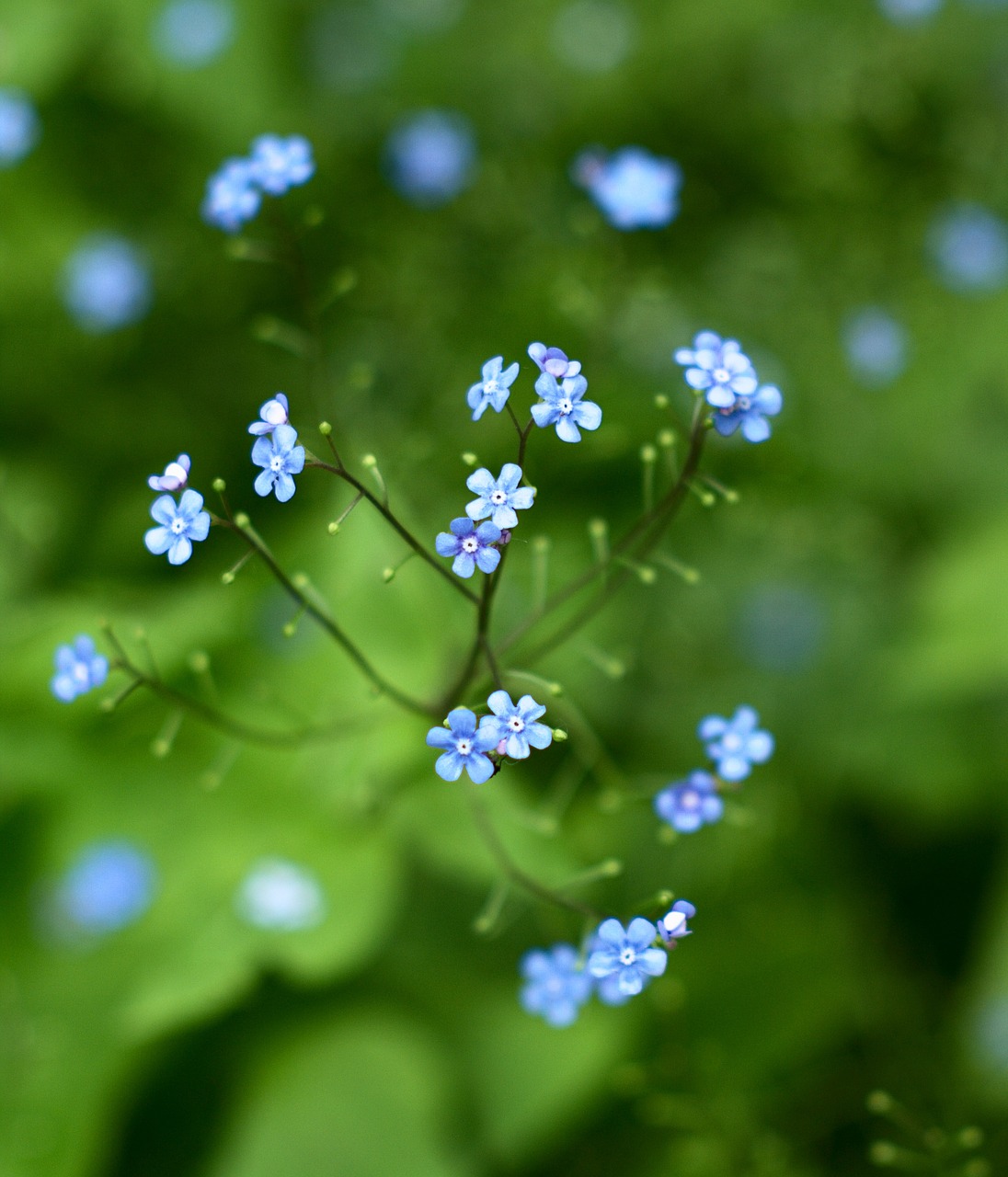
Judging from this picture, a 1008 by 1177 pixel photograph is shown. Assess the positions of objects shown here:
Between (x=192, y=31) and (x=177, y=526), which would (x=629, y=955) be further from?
(x=192, y=31)

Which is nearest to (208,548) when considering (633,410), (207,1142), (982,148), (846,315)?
(633,410)

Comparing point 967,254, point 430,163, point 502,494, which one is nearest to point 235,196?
point 502,494

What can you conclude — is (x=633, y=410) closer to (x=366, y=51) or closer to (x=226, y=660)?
(x=226, y=660)

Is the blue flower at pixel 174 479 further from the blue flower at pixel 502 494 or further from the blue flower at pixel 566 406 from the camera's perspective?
the blue flower at pixel 566 406

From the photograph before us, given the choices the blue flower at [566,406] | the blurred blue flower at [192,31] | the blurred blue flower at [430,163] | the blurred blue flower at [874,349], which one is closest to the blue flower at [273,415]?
the blue flower at [566,406]

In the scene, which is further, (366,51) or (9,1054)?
(366,51)

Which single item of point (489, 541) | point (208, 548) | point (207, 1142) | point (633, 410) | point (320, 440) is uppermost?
point (489, 541)

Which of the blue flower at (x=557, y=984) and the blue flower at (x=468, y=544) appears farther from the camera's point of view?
the blue flower at (x=557, y=984)

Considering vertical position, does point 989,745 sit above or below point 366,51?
below

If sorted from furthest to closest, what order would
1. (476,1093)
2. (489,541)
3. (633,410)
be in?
(633,410) → (476,1093) → (489,541)
